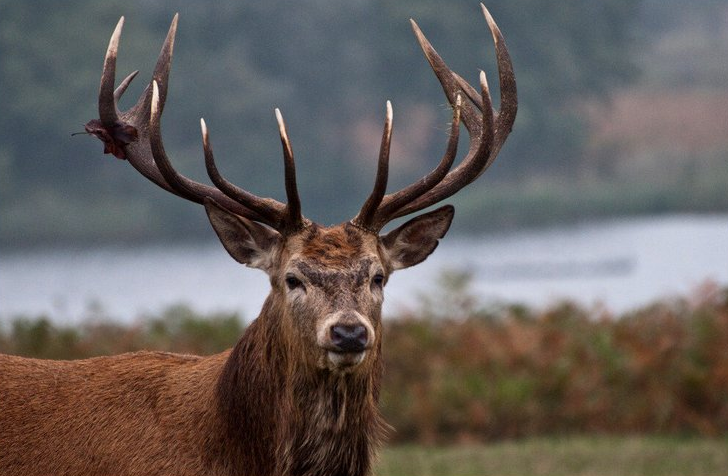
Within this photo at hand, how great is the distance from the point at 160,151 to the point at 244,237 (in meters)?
0.56

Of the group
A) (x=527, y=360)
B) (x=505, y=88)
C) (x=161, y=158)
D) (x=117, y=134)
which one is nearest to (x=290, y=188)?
(x=161, y=158)

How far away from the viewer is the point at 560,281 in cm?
2708

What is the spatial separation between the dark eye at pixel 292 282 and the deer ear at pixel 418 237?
27.1 inches

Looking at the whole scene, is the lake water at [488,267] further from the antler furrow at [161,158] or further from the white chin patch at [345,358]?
the white chin patch at [345,358]

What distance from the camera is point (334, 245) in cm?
659

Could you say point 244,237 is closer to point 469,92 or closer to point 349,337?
point 349,337

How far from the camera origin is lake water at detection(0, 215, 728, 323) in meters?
25.9

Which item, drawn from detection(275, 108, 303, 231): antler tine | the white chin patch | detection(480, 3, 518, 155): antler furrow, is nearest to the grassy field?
detection(480, 3, 518, 155): antler furrow

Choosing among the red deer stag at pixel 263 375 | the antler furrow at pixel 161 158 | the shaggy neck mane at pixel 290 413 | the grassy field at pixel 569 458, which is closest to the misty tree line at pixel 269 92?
the grassy field at pixel 569 458

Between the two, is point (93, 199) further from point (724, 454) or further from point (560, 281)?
point (724, 454)

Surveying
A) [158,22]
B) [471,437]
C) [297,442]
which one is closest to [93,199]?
[158,22]

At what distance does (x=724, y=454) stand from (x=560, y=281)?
15.8 meters

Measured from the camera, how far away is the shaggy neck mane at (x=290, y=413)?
6477 millimetres

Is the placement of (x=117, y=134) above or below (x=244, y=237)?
above
